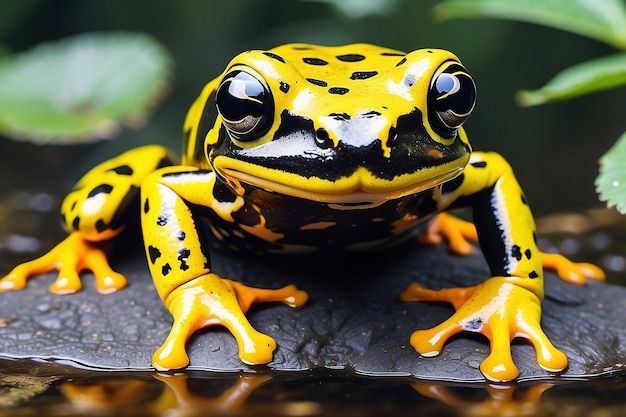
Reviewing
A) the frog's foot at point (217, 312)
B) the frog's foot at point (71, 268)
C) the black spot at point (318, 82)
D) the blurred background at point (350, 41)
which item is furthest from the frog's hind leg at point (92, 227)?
the blurred background at point (350, 41)

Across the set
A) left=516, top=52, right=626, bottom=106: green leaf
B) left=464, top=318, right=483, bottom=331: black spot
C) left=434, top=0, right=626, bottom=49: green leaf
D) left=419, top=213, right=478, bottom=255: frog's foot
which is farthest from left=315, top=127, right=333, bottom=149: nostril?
left=434, top=0, right=626, bottom=49: green leaf

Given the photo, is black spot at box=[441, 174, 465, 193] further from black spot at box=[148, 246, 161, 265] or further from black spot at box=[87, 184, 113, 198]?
black spot at box=[87, 184, 113, 198]

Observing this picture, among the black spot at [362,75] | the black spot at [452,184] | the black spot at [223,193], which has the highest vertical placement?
the black spot at [362,75]

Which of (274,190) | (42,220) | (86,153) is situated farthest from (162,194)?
(86,153)

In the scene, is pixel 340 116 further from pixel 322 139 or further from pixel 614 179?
pixel 614 179

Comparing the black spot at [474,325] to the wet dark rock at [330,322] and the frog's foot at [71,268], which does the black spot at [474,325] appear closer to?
the wet dark rock at [330,322]

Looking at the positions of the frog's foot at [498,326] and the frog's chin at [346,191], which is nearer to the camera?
the frog's chin at [346,191]

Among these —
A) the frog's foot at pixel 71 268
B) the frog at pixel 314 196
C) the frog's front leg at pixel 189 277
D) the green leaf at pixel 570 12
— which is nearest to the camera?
the frog at pixel 314 196
